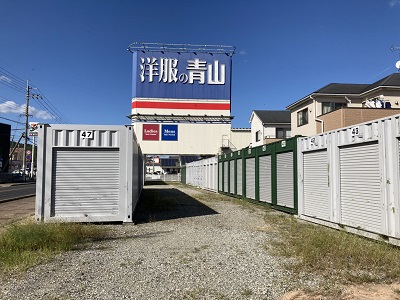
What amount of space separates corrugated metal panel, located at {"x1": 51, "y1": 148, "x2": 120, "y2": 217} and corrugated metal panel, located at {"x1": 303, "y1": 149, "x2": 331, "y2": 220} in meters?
6.10

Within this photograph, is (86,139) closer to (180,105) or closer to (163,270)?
(163,270)

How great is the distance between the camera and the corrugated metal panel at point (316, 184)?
931cm

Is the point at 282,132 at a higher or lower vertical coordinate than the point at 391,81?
lower

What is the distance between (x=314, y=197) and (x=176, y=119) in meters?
24.3

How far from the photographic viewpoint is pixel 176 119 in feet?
109

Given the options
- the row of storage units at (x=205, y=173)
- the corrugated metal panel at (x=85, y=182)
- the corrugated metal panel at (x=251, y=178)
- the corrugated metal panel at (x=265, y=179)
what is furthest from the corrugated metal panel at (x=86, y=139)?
the row of storage units at (x=205, y=173)

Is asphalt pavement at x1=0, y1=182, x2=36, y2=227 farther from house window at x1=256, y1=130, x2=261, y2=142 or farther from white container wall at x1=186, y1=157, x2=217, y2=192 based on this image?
house window at x1=256, y1=130, x2=261, y2=142

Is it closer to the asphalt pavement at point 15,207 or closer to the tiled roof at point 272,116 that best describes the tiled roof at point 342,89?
the tiled roof at point 272,116

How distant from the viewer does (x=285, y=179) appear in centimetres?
1249

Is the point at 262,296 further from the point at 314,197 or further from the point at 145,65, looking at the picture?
the point at 145,65

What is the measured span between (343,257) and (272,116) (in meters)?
32.7

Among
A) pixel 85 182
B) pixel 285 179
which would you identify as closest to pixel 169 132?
pixel 285 179

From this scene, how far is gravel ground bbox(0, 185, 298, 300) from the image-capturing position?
421 cm

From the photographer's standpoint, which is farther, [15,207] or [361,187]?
[15,207]
